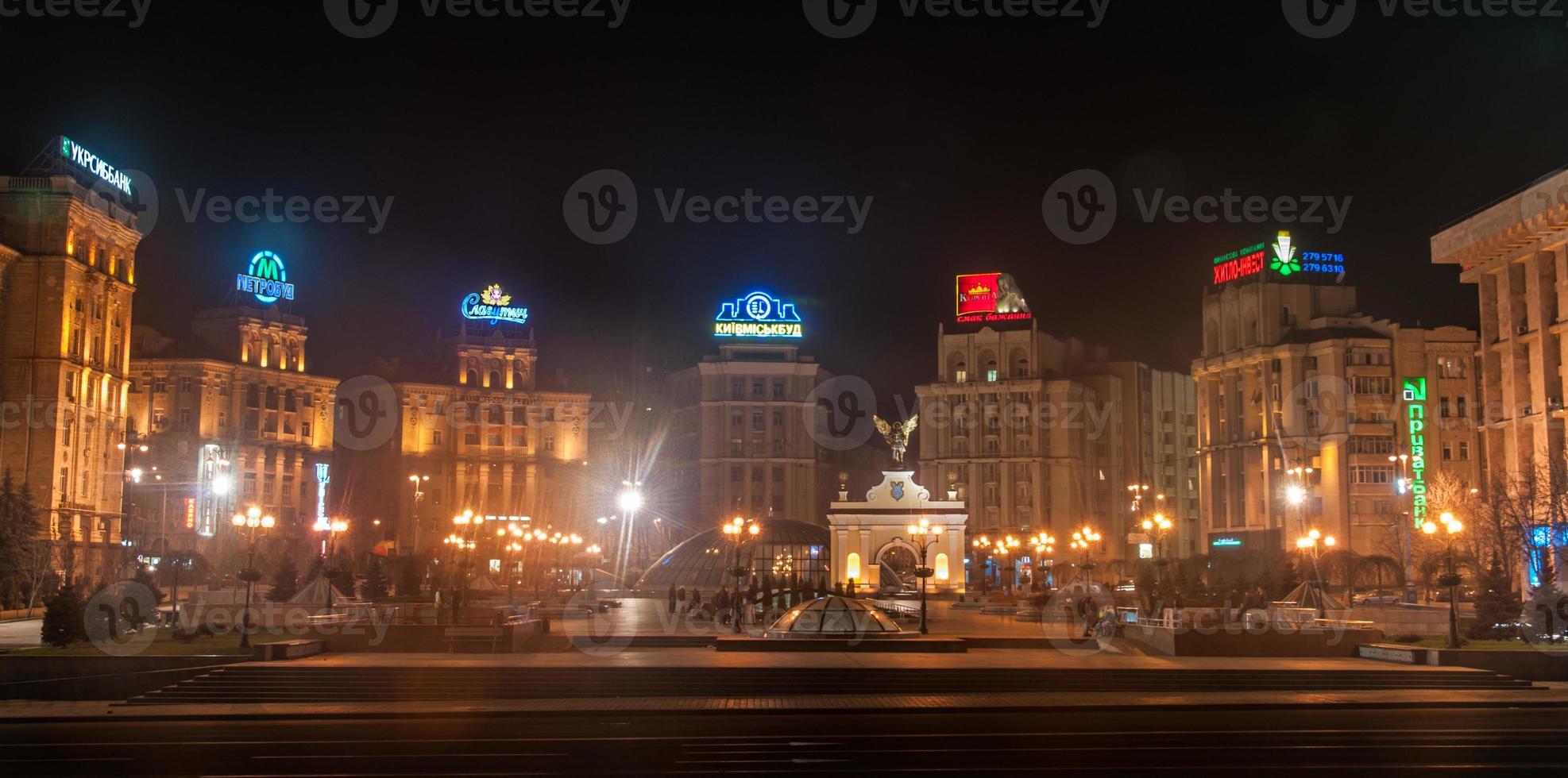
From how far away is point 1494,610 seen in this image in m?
38.2

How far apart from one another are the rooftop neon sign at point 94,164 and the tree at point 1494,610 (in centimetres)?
6883

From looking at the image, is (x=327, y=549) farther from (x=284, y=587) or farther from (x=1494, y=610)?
(x=1494, y=610)

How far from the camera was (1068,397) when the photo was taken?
4779 inches

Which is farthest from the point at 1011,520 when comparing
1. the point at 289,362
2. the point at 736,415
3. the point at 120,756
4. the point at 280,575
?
the point at 120,756

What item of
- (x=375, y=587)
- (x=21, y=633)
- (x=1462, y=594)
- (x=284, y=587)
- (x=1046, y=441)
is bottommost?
(x=21, y=633)

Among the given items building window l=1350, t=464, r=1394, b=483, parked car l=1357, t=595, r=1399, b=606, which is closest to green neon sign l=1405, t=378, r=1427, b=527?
building window l=1350, t=464, r=1394, b=483

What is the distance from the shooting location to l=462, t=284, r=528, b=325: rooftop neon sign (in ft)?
396

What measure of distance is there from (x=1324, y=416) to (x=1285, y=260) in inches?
519

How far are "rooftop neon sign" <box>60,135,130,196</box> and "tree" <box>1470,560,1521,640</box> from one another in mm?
68834

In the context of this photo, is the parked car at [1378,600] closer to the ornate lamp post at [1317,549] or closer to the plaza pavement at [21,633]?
the ornate lamp post at [1317,549]

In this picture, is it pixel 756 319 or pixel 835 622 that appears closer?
pixel 835 622

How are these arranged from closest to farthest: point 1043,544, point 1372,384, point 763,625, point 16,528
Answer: point 763,625
point 16,528
point 1043,544
point 1372,384

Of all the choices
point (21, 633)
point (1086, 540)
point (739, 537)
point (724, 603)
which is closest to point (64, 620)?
point (21, 633)

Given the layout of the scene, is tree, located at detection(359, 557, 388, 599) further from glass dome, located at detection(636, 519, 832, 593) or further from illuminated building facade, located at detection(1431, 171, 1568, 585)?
illuminated building facade, located at detection(1431, 171, 1568, 585)
